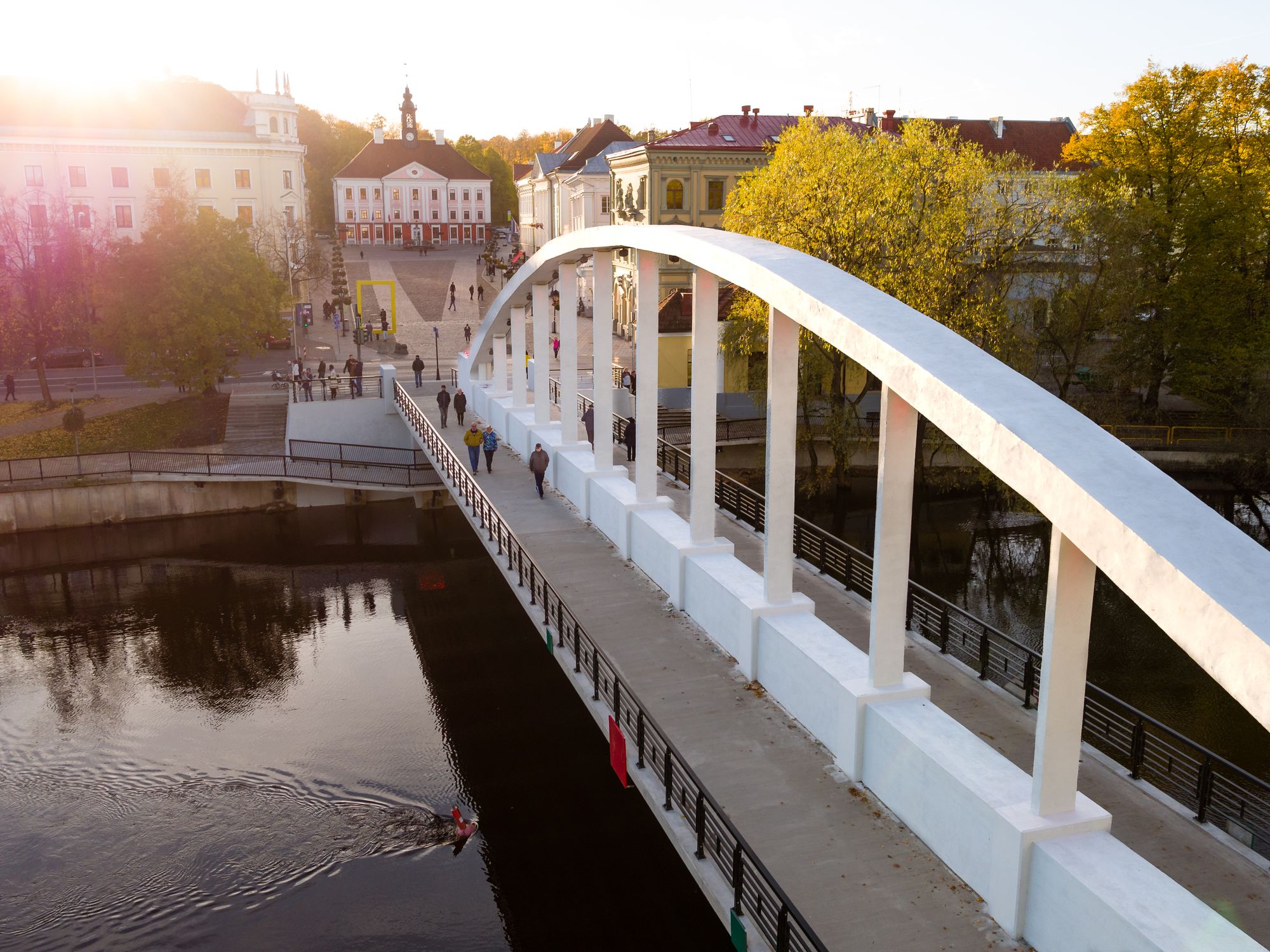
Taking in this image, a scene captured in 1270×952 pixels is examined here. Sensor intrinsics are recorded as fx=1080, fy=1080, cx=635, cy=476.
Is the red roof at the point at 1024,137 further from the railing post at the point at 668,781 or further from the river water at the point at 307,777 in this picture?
the railing post at the point at 668,781

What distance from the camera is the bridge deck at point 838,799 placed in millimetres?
9172

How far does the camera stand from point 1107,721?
12.9 meters

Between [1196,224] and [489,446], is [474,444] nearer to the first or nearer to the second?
[489,446]

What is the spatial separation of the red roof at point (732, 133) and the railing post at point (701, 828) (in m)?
39.8

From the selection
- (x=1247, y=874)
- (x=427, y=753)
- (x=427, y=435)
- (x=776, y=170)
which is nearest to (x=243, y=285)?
(x=427, y=435)

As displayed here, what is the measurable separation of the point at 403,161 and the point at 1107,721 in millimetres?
115889

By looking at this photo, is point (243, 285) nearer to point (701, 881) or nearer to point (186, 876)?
point (186, 876)

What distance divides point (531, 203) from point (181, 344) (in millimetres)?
56043

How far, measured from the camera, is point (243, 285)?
4100 centimetres

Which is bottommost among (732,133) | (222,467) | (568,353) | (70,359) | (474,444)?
(222,467)

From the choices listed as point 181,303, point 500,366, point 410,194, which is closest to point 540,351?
point 500,366

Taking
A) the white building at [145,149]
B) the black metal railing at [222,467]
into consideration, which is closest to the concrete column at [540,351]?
the black metal railing at [222,467]

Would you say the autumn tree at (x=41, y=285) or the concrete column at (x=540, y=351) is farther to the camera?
the autumn tree at (x=41, y=285)

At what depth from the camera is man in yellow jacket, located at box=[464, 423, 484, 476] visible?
24312mm
